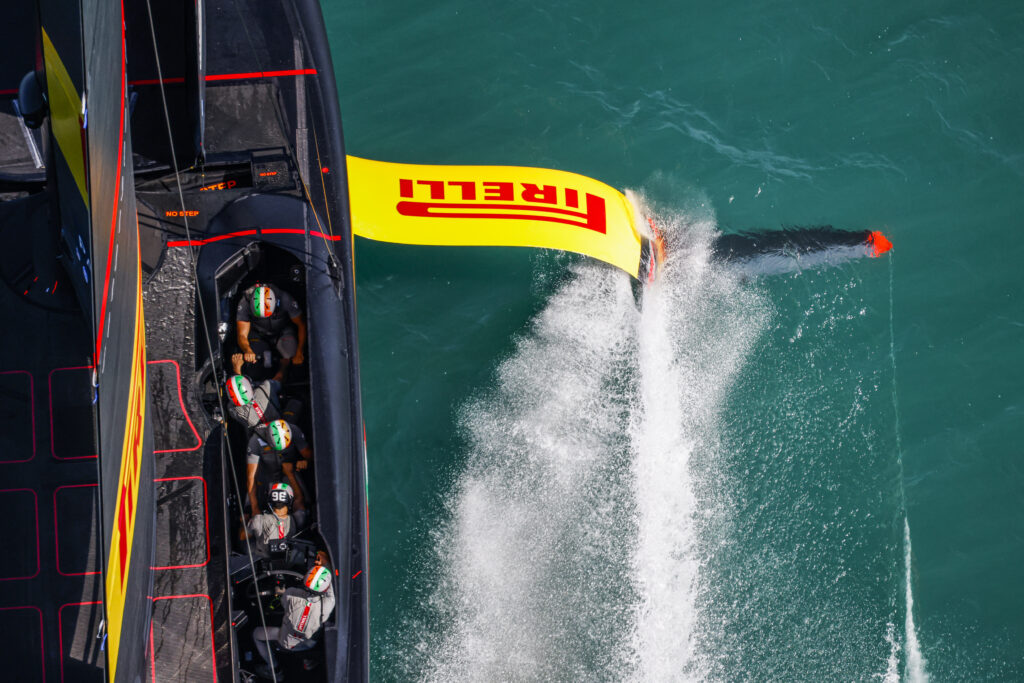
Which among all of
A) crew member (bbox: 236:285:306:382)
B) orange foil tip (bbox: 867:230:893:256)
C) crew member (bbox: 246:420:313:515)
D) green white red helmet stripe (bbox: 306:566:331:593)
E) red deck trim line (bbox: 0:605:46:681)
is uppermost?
orange foil tip (bbox: 867:230:893:256)

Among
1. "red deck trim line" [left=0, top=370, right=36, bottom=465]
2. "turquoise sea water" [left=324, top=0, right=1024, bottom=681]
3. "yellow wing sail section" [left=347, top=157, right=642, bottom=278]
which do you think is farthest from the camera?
"turquoise sea water" [left=324, top=0, right=1024, bottom=681]

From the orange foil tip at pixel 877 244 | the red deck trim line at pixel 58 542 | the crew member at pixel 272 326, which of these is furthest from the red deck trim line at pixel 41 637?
the orange foil tip at pixel 877 244

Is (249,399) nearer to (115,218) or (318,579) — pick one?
(318,579)

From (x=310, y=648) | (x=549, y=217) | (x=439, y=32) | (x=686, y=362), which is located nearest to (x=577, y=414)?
(x=686, y=362)

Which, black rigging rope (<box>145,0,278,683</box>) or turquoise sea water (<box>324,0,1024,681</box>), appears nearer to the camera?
black rigging rope (<box>145,0,278,683</box>)

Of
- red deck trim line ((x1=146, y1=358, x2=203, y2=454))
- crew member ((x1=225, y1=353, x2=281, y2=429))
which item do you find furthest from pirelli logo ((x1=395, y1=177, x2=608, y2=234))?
red deck trim line ((x1=146, y1=358, x2=203, y2=454))

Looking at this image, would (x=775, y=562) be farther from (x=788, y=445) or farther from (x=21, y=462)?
(x=21, y=462)

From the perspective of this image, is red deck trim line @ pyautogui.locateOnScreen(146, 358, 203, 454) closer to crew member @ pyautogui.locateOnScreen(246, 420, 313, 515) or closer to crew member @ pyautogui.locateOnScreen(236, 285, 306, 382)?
crew member @ pyautogui.locateOnScreen(246, 420, 313, 515)
